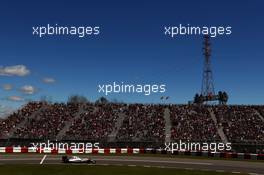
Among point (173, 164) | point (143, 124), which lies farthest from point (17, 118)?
point (173, 164)

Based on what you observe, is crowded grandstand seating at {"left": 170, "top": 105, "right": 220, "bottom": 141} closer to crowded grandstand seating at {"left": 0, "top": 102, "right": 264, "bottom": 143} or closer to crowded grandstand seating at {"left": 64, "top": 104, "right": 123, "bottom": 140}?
crowded grandstand seating at {"left": 0, "top": 102, "right": 264, "bottom": 143}

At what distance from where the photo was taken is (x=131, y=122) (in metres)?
77.6

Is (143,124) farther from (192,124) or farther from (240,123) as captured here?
(240,123)

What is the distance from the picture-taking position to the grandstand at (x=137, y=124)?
230 feet

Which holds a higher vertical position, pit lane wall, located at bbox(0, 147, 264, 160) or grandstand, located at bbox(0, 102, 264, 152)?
grandstand, located at bbox(0, 102, 264, 152)

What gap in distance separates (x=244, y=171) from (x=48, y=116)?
46.2 m

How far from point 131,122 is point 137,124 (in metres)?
1.67

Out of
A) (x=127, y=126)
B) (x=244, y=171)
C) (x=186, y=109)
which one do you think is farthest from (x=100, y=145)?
(x=244, y=171)

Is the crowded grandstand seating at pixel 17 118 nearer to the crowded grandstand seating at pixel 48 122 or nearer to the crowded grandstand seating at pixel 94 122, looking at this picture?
the crowded grandstand seating at pixel 48 122

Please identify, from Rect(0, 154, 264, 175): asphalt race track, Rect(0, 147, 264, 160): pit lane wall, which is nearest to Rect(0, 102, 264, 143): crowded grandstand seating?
Rect(0, 147, 264, 160): pit lane wall

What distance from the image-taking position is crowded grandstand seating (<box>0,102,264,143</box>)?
7119 centimetres

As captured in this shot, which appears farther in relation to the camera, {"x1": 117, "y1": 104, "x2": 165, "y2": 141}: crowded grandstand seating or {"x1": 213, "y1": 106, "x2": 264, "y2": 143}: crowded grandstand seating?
{"x1": 117, "y1": 104, "x2": 165, "y2": 141}: crowded grandstand seating

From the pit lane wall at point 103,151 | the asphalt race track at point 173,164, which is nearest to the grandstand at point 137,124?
the pit lane wall at point 103,151

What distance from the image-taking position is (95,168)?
41.0 metres
